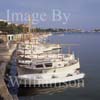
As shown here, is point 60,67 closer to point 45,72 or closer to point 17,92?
point 45,72

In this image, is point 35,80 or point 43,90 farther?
point 35,80

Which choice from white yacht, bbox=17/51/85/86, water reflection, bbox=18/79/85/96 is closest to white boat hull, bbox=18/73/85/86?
white yacht, bbox=17/51/85/86

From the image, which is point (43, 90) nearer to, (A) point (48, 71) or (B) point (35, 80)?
(B) point (35, 80)

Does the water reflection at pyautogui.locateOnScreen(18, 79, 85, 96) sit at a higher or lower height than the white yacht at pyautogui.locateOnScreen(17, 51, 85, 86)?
lower

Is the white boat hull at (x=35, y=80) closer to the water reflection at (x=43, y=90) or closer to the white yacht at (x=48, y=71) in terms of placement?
the white yacht at (x=48, y=71)

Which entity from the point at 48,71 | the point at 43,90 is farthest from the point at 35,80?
the point at 48,71

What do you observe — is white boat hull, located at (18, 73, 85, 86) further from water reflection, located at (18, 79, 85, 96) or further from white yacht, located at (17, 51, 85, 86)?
water reflection, located at (18, 79, 85, 96)

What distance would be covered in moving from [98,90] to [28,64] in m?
4.33

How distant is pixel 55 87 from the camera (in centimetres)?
1706

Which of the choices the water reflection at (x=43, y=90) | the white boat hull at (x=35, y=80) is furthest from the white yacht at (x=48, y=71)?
the water reflection at (x=43, y=90)

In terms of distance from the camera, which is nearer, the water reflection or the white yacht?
the water reflection

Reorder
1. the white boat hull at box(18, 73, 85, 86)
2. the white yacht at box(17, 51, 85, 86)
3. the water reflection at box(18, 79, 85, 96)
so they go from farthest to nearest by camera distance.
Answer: the white yacht at box(17, 51, 85, 86)
the white boat hull at box(18, 73, 85, 86)
the water reflection at box(18, 79, 85, 96)

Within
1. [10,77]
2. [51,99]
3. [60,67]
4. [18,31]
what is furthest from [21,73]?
[18,31]

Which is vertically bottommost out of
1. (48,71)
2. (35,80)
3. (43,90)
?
(43,90)
